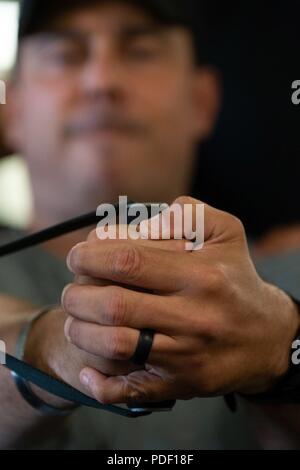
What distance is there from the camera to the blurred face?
35.0 inches

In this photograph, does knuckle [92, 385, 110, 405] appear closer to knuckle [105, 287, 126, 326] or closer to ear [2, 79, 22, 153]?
knuckle [105, 287, 126, 326]

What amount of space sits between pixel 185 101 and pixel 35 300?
386 mm

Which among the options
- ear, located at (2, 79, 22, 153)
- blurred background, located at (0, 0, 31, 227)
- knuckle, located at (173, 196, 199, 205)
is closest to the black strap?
knuckle, located at (173, 196, 199, 205)

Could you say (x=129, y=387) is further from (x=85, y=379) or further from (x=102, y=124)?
(x=102, y=124)

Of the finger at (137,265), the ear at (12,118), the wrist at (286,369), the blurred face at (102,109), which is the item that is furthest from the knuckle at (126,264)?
the ear at (12,118)

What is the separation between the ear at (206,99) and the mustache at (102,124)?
0.62 ft

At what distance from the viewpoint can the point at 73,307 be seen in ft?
1.26

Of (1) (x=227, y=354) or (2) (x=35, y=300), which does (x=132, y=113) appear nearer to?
(2) (x=35, y=300)

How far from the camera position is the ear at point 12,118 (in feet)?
3.32

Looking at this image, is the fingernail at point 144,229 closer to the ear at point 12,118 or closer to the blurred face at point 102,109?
the blurred face at point 102,109

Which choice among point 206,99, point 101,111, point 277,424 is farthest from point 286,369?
point 206,99

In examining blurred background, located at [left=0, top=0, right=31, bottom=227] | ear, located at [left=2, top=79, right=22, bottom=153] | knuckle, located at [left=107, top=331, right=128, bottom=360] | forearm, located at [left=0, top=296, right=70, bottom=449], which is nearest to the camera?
knuckle, located at [left=107, top=331, right=128, bottom=360]
